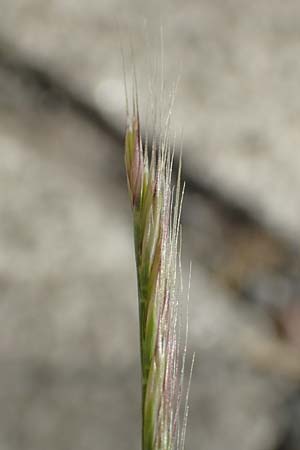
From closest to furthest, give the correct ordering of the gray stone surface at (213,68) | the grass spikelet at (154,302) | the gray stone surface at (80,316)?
the grass spikelet at (154,302), the gray stone surface at (80,316), the gray stone surface at (213,68)

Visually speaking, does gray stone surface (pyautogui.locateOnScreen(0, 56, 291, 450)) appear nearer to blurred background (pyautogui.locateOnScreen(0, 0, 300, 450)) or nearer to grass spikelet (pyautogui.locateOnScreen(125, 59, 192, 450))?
blurred background (pyautogui.locateOnScreen(0, 0, 300, 450))

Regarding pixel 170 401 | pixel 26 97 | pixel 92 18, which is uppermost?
pixel 92 18

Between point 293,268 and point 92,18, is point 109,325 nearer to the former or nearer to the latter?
point 293,268

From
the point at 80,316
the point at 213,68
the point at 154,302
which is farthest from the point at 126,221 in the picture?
the point at 154,302

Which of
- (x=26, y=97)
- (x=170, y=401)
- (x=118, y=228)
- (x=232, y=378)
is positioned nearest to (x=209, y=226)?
(x=118, y=228)

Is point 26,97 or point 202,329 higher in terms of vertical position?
point 26,97

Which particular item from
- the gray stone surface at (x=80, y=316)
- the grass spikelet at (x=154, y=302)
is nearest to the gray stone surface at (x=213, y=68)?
the gray stone surface at (x=80, y=316)

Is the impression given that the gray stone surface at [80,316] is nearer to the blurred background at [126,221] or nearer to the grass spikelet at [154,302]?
the blurred background at [126,221]

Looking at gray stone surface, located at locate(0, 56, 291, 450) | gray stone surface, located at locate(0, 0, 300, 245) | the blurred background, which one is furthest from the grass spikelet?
gray stone surface, located at locate(0, 0, 300, 245)
